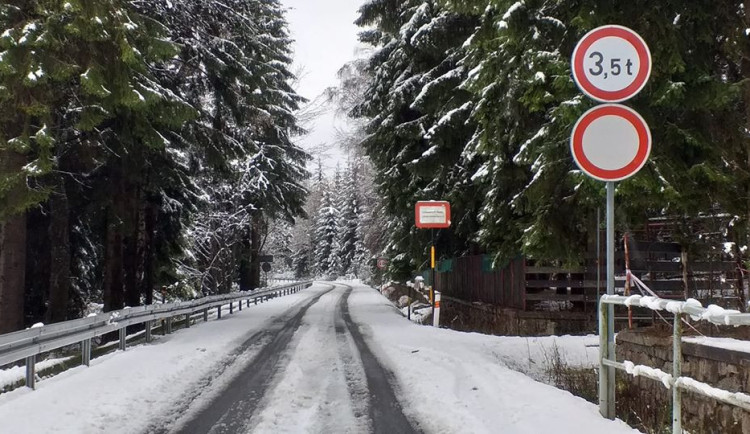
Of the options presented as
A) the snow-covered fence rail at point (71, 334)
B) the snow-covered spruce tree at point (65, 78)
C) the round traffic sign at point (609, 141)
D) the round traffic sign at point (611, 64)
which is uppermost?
the snow-covered spruce tree at point (65, 78)

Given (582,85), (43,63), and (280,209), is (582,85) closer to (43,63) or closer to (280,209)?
(43,63)

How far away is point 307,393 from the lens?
252 inches

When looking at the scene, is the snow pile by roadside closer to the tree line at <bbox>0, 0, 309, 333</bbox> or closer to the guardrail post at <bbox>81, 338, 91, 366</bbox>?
the guardrail post at <bbox>81, 338, 91, 366</bbox>

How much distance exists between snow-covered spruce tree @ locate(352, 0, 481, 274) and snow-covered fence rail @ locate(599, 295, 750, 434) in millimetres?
7755

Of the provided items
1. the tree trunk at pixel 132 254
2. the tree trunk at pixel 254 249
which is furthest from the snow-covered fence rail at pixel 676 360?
the tree trunk at pixel 254 249

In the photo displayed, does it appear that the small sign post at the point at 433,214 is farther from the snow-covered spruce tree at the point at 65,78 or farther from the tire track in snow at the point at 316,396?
the snow-covered spruce tree at the point at 65,78

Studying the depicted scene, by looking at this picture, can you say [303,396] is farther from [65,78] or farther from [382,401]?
[65,78]

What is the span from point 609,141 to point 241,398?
460 cm

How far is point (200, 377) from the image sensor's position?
7.39m

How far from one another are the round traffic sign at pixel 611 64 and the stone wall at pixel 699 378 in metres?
2.66

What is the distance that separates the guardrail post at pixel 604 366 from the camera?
177 inches

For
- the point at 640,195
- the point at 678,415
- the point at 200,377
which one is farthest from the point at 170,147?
the point at 678,415

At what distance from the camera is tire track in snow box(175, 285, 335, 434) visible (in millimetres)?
5129

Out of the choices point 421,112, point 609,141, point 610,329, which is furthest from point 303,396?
point 421,112
